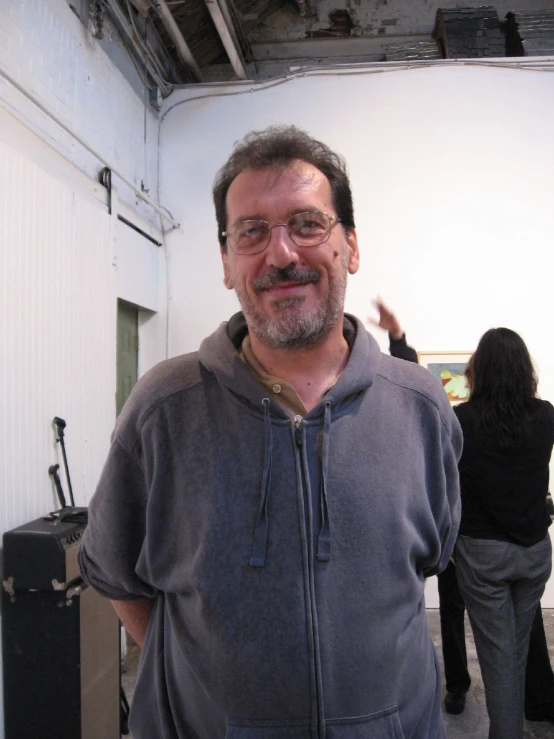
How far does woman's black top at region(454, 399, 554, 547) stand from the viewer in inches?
79.0

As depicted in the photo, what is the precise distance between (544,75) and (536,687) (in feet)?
A: 13.3

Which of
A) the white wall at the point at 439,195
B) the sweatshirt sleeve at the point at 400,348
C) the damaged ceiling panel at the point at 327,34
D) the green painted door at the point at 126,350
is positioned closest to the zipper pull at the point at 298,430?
the sweatshirt sleeve at the point at 400,348

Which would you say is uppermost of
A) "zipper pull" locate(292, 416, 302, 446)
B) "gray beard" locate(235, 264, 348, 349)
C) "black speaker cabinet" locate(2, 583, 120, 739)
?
"gray beard" locate(235, 264, 348, 349)

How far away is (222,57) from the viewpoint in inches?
177

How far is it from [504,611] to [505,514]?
0.38m

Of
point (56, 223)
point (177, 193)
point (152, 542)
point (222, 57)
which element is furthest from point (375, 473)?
point (222, 57)

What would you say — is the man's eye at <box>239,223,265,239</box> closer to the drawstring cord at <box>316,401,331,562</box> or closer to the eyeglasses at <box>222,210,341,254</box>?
the eyeglasses at <box>222,210,341,254</box>

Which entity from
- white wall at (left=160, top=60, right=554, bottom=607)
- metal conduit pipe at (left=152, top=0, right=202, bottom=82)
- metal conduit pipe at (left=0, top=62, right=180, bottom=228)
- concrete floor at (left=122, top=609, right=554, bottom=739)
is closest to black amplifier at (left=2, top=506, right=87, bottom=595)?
concrete floor at (left=122, top=609, right=554, bottom=739)

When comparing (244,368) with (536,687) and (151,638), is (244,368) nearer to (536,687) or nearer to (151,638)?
(151,638)

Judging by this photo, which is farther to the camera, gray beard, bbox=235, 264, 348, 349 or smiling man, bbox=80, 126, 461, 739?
gray beard, bbox=235, 264, 348, 349

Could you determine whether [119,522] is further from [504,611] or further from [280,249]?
[504,611]

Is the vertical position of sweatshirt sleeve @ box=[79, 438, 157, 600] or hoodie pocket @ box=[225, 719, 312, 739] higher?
sweatshirt sleeve @ box=[79, 438, 157, 600]

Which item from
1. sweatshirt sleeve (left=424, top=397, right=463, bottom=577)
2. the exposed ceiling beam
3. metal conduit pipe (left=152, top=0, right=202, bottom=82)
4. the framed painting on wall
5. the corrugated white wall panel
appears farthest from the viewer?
the exposed ceiling beam

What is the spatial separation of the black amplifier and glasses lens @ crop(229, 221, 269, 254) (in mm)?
1462
